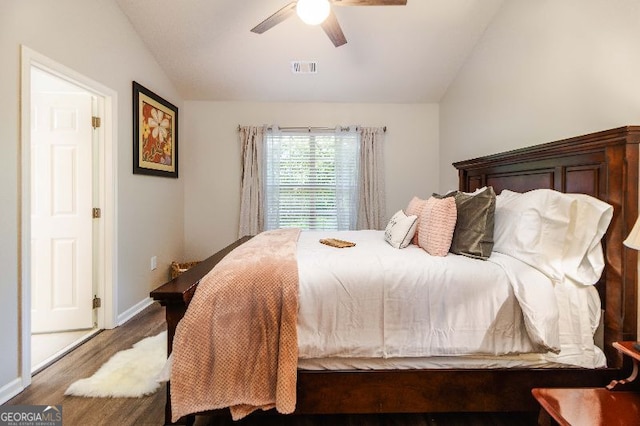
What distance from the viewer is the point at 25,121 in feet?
6.24

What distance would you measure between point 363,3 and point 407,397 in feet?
7.79

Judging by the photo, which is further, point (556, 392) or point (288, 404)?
point (288, 404)

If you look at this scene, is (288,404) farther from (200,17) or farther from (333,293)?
(200,17)

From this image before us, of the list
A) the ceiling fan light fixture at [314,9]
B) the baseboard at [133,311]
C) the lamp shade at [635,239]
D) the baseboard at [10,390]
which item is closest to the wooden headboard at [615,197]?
the lamp shade at [635,239]

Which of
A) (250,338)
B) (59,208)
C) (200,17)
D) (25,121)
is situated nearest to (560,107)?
(250,338)

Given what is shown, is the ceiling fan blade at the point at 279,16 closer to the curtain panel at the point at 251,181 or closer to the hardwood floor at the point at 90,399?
the curtain panel at the point at 251,181

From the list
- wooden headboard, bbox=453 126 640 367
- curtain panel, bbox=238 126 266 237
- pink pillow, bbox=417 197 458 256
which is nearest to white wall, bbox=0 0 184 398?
curtain panel, bbox=238 126 266 237

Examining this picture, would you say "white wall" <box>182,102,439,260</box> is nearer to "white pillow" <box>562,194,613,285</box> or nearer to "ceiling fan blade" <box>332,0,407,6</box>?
"ceiling fan blade" <box>332,0,407,6</box>

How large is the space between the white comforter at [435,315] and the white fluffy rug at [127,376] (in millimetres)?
1166

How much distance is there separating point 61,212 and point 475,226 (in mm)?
3262

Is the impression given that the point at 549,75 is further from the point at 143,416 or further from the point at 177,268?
the point at 177,268

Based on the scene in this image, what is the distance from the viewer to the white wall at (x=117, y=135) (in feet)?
5.91

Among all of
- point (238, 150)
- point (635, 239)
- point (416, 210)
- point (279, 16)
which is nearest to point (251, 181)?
point (238, 150)

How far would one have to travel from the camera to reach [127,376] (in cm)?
199
